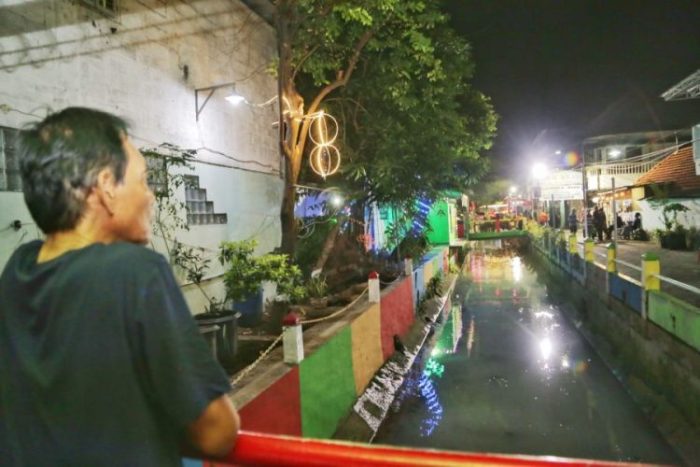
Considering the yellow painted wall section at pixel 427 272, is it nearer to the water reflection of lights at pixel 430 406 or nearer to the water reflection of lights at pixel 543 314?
the water reflection of lights at pixel 543 314

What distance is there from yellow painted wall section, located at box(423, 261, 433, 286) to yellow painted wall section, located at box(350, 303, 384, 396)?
5.85 meters

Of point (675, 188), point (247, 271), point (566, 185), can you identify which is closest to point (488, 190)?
point (566, 185)

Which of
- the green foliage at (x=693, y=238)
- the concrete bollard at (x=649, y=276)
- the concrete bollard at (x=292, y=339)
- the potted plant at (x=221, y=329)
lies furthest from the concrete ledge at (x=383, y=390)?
the green foliage at (x=693, y=238)

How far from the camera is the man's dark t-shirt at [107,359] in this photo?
110 cm

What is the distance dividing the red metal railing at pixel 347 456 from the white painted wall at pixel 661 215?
2063cm

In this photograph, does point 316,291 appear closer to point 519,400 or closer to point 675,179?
point 519,400

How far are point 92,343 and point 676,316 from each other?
293 inches

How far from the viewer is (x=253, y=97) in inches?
435

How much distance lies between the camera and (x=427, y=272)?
47.9ft

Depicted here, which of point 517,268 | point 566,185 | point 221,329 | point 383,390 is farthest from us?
point 517,268

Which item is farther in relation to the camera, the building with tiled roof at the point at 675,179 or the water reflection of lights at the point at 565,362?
the building with tiled roof at the point at 675,179

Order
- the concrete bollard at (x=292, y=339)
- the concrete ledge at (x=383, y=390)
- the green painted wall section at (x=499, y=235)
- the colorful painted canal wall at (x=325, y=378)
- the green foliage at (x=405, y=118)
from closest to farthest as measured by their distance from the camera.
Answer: the colorful painted canal wall at (x=325, y=378)
the concrete bollard at (x=292, y=339)
the concrete ledge at (x=383, y=390)
the green foliage at (x=405, y=118)
the green painted wall section at (x=499, y=235)

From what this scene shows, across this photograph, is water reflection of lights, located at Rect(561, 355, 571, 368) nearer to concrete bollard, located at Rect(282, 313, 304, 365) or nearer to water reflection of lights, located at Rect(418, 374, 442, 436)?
water reflection of lights, located at Rect(418, 374, 442, 436)

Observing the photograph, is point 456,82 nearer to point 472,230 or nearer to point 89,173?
point 89,173
